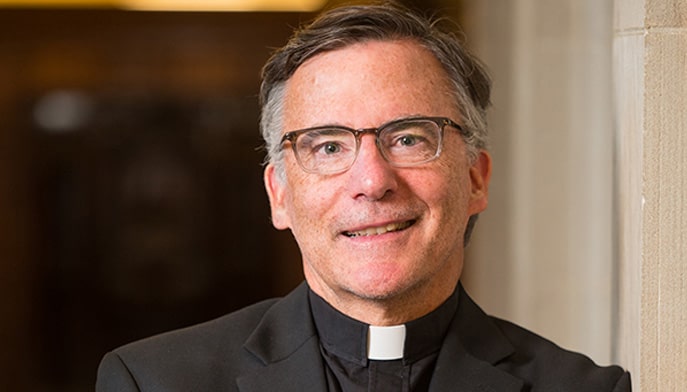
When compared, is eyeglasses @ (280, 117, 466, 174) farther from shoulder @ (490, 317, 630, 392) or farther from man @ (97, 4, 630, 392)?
shoulder @ (490, 317, 630, 392)

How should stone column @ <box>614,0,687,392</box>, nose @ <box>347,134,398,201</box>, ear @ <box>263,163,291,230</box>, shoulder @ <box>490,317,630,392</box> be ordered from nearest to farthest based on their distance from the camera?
1. stone column @ <box>614,0,687,392</box>
2. nose @ <box>347,134,398,201</box>
3. shoulder @ <box>490,317,630,392</box>
4. ear @ <box>263,163,291,230</box>

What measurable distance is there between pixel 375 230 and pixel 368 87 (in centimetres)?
25

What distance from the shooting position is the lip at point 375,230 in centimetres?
203

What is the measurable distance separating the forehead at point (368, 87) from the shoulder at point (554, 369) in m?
0.48

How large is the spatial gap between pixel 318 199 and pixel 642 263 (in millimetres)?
571

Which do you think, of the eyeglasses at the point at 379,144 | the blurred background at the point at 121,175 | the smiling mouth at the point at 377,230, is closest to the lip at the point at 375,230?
the smiling mouth at the point at 377,230

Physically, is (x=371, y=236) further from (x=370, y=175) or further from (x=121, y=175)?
(x=121, y=175)

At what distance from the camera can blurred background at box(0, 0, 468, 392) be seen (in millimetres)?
6840

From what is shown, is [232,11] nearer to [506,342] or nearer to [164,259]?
[164,259]

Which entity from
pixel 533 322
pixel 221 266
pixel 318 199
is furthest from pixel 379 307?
pixel 221 266

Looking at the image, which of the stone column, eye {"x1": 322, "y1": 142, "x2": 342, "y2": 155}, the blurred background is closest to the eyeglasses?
eye {"x1": 322, "y1": 142, "x2": 342, "y2": 155}

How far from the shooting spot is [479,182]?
2293 mm

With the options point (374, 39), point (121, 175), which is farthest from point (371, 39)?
point (121, 175)

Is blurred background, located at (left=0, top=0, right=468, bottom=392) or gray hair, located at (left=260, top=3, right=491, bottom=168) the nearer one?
gray hair, located at (left=260, top=3, right=491, bottom=168)
